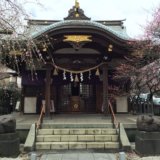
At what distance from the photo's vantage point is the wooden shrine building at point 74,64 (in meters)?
14.7

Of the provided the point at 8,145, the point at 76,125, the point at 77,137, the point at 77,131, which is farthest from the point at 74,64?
the point at 8,145

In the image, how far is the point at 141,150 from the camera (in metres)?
11.0

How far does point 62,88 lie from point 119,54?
478 centimetres

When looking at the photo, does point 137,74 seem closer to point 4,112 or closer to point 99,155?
point 99,155

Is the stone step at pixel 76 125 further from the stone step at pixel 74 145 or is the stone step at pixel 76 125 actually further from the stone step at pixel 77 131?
the stone step at pixel 74 145

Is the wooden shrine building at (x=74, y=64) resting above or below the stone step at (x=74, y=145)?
above

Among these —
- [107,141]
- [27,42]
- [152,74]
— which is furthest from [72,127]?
[27,42]

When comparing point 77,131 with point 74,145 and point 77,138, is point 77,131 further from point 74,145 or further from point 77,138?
point 74,145

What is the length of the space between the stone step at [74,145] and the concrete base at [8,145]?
1217 mm

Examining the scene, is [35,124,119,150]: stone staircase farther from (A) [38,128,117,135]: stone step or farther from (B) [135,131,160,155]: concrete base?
(B) [135,131,160,155]: concrete base

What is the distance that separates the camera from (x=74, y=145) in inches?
478

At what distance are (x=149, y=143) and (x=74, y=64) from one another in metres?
7.67

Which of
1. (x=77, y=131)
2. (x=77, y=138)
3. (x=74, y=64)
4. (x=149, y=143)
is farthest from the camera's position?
(x=74, y=64)

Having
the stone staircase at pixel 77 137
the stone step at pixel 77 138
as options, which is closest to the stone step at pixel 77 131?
the stone staircase at pixel 77 137
